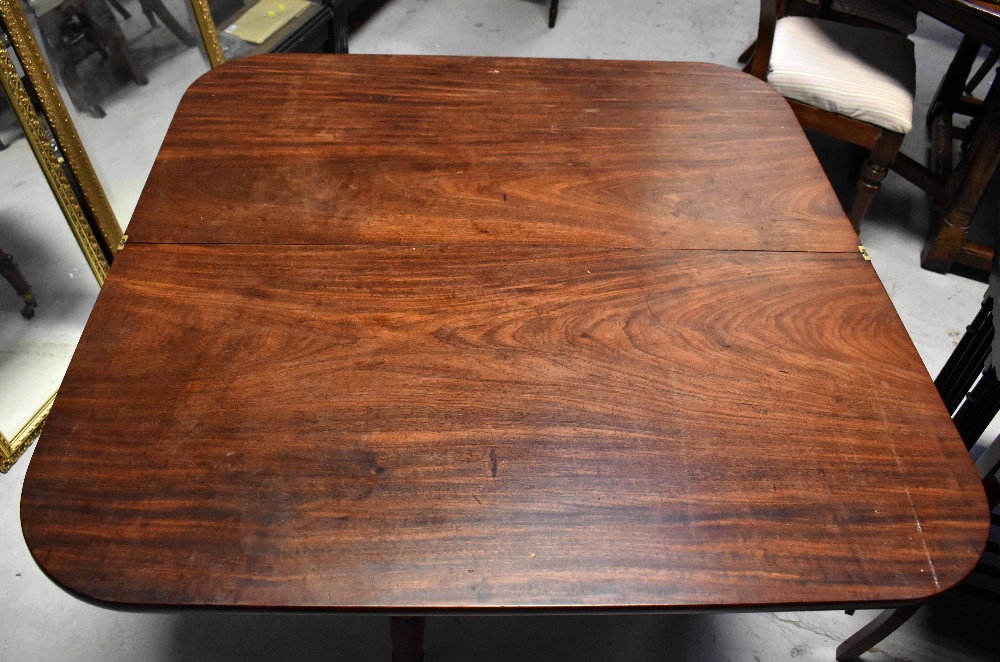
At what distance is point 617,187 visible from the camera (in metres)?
1.22

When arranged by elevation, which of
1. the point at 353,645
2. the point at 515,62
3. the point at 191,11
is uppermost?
the point at 515,62

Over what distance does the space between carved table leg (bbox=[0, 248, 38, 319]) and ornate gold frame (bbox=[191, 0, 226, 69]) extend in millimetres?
713

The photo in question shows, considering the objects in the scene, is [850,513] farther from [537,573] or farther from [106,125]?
[106,125]

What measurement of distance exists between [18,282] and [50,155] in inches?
10.9

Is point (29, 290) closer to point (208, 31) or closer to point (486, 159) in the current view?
point (208, 31)

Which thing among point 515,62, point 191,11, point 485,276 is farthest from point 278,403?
point 191,11

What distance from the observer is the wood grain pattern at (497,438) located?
31.1 inches

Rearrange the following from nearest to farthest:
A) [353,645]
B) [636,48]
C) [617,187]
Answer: [617,187], [353,645], [636,48]

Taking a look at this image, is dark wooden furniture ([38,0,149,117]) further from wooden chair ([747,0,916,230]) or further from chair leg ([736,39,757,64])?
chair leg ([736,39,757,64])

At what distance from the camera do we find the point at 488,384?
37.6 inches

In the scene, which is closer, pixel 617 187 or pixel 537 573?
pixel 537 573

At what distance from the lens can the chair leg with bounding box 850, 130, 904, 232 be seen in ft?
6.32

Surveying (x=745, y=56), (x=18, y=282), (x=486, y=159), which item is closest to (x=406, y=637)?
(x=486, y=159)

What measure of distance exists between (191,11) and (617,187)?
1360 mm
